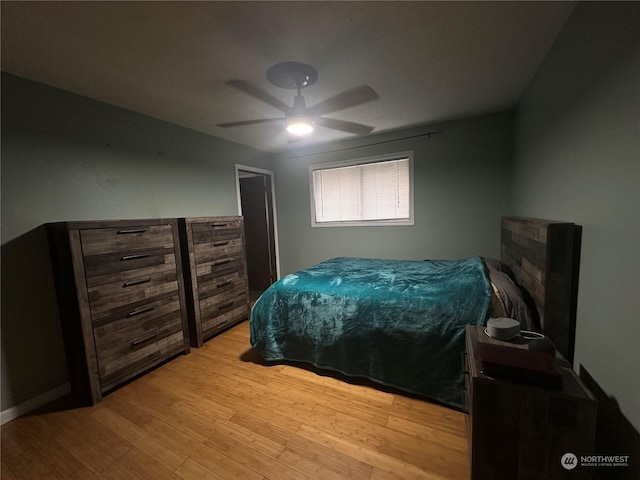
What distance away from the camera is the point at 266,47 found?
1.54 m

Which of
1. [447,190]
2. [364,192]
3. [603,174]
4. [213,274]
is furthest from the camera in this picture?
[364,192]

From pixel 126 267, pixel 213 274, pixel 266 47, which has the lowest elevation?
pixel 213 274

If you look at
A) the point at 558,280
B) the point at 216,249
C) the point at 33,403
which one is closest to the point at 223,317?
the point at 216,249

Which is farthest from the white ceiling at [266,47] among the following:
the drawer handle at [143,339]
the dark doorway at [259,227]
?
the drawer handle at [143,339]

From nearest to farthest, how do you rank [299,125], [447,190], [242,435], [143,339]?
1. [242,435]
2. [299,125]
3. [143,339]
4. [447,190]

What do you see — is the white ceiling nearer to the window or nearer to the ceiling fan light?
the ceiling fan light

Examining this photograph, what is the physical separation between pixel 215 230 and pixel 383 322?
200 cm

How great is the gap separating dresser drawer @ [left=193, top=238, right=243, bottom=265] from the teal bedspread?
0.87 metres

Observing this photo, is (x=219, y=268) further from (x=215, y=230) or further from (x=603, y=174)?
(x=603, y=174)

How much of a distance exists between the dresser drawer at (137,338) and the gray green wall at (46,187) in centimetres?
41

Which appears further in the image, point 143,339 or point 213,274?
point 213,274

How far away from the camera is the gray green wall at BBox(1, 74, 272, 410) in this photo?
1.73 m

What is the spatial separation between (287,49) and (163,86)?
1.11 m

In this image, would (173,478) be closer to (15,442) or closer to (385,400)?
(15,442)
